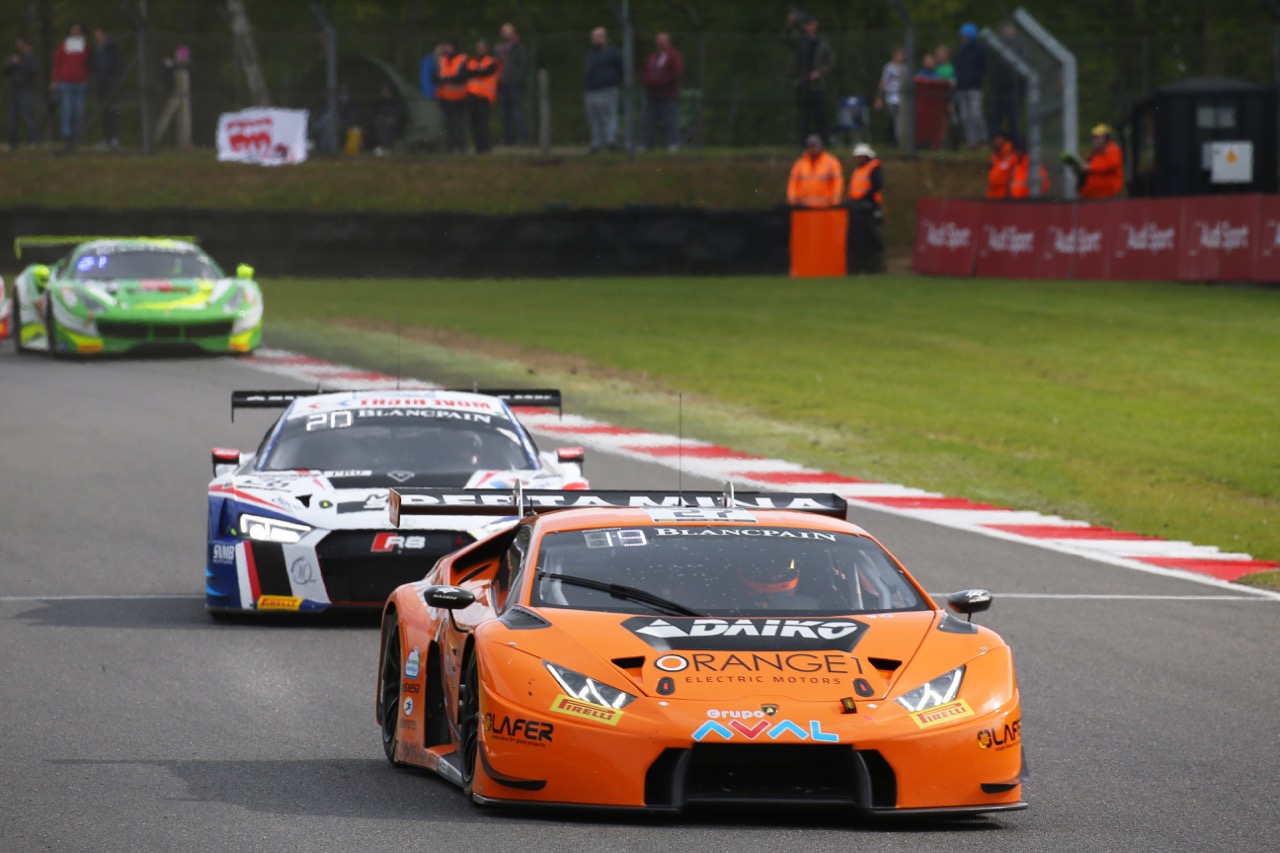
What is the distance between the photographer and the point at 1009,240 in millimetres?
34188

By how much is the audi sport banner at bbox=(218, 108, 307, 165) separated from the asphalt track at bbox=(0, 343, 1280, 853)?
23.8m

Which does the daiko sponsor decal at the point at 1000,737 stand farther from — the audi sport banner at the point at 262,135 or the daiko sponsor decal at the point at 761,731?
the audi sport banner at the point at 262,135

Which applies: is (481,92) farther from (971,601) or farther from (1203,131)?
(971,601)

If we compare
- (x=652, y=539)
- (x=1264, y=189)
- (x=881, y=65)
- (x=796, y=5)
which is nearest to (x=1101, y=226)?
(x=1264, y=189)

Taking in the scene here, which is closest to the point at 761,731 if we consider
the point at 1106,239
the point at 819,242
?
the point at 1106,239

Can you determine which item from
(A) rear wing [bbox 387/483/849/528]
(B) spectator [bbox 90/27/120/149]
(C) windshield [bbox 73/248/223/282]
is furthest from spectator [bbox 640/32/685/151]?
(A) rear wing [bbox 387/483/849/528]

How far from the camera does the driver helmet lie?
7539 millimetres

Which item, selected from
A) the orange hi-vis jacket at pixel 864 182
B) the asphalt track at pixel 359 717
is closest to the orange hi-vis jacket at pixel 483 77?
the orange hi-vis jacket at pixel 864 182

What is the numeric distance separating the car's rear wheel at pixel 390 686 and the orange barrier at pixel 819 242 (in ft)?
88.1

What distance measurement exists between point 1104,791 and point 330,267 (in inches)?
1092

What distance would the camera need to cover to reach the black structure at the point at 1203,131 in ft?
114

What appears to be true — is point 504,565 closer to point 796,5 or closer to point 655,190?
point 655,190

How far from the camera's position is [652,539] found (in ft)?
25.3

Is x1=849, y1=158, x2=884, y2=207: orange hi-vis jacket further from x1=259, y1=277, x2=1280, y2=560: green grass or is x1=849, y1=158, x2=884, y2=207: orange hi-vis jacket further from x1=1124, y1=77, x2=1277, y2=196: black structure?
x1=1124, y1=77, x2=1277, y2=196: black structure
